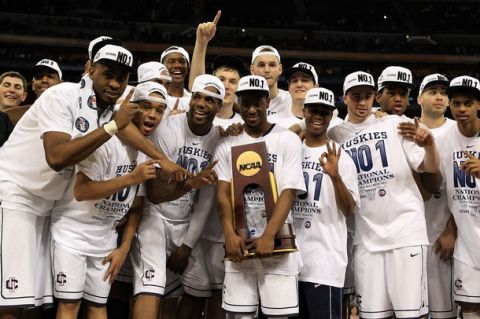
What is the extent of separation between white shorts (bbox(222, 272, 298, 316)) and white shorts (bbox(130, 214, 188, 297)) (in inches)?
23.8

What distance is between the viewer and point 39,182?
14.1 feet

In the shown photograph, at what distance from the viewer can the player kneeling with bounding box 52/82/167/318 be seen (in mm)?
4332

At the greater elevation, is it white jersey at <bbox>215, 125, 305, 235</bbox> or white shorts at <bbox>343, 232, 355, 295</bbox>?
white jersey at <bbox>215, 125, 305, 235</bbox>

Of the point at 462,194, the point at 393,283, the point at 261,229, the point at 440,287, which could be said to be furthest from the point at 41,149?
the point at 440,287

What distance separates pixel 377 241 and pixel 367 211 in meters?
0.28

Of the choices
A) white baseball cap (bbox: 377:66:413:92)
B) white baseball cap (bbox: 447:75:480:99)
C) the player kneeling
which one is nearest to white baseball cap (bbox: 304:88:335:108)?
white baseball cap (bbox: 377:66:413:92)

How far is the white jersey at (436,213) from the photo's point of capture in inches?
219

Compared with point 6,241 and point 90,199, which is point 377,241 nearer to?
point 90,199

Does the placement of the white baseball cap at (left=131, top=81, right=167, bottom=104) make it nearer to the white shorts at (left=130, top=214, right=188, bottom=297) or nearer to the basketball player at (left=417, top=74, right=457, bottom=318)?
the white shorts at (left=130, top=214, right=188, bottom=297)

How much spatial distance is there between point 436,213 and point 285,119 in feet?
5.87

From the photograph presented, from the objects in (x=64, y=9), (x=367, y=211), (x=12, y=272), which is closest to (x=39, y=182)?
(x=12, y=272)

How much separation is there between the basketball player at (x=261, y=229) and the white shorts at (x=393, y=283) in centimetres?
76

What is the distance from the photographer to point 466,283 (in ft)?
16.9

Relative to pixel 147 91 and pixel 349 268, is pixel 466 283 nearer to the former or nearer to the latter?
pixel 349 268
